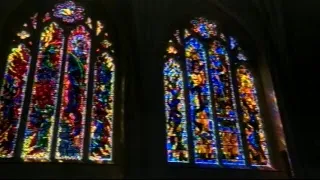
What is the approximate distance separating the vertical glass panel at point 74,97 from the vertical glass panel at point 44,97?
15 centimetres

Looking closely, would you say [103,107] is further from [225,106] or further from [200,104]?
[225,106]

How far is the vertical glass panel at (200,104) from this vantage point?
25.3ft

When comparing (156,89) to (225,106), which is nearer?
(156,89)

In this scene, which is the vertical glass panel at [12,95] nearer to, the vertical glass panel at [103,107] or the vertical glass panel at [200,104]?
the vertical glass panel at [103,107]

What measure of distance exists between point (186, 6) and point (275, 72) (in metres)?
2.09

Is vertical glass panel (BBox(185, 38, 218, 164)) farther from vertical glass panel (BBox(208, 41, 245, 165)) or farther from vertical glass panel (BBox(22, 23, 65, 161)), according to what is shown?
vertical glass panel (BBox(22, 23, 65, 161))

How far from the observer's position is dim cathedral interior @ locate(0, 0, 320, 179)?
24.2ft

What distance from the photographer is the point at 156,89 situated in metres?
7.95

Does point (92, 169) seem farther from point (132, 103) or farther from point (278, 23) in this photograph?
point (278, 23)

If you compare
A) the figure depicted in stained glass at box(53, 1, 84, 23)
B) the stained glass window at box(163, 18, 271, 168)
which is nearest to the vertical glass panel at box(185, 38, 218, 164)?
the stained glass window at box(163, 18, 271, 168)

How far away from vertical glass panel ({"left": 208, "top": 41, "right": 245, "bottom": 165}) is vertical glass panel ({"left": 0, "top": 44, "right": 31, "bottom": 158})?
10.4 feet

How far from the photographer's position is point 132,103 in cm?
763

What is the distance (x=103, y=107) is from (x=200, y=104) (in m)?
1.62

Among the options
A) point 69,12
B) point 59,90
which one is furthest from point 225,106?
point 69,12
